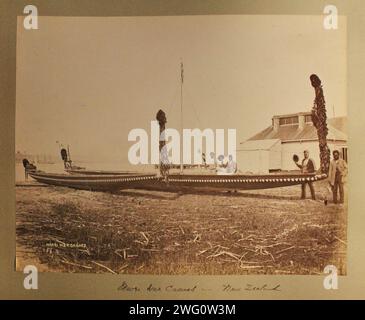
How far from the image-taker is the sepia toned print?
189 centimetres

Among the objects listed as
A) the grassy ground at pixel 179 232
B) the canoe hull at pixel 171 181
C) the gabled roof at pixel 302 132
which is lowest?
the grassy ground at pixel 179 232

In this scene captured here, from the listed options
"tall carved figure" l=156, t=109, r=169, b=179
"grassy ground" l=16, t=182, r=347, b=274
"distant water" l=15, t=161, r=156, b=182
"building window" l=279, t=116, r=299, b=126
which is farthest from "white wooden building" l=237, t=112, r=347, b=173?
"distant water" l=15, t=161, r=156, b=182

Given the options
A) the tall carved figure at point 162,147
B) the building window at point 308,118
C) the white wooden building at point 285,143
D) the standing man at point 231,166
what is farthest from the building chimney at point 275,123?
the tall carved figure at point 162,147

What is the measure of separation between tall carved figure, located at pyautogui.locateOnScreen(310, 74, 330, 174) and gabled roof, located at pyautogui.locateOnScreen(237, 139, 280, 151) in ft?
0.67

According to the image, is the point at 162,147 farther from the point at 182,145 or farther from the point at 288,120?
the point at 288,120

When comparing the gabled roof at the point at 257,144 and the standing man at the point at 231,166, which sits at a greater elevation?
the gabled roof at the point at 257,144

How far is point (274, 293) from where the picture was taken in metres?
1.89

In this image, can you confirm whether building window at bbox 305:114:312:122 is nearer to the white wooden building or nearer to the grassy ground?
the white wooden building

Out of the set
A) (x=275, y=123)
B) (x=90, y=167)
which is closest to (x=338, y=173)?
(x=275, y=123)

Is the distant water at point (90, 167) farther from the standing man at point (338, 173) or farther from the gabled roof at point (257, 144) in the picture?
the standing man at point (338, 173)

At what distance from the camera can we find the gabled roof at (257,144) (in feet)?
6.20

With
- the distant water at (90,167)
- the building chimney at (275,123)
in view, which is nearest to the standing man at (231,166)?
the building chimney at (275,123)

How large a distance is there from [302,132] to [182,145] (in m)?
0.56

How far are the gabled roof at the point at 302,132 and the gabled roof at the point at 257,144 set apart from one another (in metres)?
0.02
